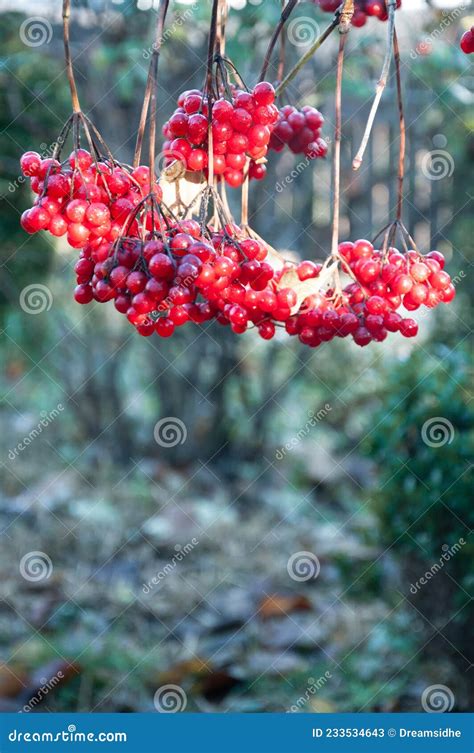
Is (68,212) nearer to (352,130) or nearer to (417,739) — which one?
(417,739)

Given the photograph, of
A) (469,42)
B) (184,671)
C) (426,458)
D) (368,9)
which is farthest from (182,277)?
(184,671)

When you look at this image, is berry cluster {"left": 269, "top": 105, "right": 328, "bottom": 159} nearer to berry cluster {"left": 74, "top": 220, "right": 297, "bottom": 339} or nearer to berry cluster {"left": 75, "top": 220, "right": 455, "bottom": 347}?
berry cluster {"left": 75, "top": 220, "right": 455, "bottom": 347}

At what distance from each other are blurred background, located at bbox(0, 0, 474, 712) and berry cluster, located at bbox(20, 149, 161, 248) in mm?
1210

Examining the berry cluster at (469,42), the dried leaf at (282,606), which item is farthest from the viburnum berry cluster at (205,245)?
the dried leaf at (282,606)

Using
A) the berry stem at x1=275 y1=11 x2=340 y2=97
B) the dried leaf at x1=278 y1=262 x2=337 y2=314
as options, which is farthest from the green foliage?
the berry stem at x1=275 y1=11 x2=340 y2=97

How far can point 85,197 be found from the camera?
795mm

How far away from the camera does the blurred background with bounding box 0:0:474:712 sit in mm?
2148

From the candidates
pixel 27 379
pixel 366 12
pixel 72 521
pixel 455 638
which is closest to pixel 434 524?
pixel 455 638

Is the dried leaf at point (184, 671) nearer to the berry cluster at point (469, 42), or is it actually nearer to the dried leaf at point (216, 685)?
the dried leaf at point (216, 685)

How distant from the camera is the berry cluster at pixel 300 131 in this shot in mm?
1093

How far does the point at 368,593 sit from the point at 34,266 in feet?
5.39

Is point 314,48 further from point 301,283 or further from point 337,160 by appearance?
point 301,283

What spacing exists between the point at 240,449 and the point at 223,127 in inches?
111

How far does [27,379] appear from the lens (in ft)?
13.8
